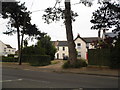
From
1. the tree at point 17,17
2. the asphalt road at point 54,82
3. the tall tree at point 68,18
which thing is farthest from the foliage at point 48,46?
the asphalt road at point 54,82

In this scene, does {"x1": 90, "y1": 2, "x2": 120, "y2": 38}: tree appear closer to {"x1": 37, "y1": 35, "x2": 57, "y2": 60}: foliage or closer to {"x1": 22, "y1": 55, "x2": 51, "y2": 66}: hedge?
{"x1": 22, "y1": 55, "x2": 51, "y2": 66}: hedge

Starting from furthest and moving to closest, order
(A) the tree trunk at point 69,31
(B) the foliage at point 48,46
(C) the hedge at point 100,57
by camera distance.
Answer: (B) the foliage at point 48,46 < (A) the tree trunk at point 69,31 < (C) the hedge at point 100,57

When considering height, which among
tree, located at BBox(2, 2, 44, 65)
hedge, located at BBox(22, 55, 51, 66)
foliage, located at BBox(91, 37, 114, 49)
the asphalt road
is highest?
tree, located at BBox(2, 2, 44, 65)

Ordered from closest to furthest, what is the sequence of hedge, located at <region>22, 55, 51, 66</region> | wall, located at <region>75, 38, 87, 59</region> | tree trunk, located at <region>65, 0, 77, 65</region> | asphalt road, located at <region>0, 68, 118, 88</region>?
1. asphalt road, located at <region>0, 68, 118, 88</region>
2. tree trunk, located at <region>65, 0, 77, 65</region>
3. hedge, located at <region>22, 55, 51, 66</region>
4. wall, located at <region>75, 38, 87, 59</region>

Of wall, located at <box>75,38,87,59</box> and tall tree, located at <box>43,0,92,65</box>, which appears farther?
wall, located at <box>75,38,87,59</box>

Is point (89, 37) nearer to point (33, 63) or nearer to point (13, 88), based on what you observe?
point (33, 63)

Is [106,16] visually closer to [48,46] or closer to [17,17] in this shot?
[17,17]

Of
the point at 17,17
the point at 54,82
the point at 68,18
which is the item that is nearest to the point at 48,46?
the point at 17,17

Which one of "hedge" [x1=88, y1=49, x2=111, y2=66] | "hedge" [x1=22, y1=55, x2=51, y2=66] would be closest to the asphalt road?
"hedge" [x1=88, y1=49, x2=111, y2=66]

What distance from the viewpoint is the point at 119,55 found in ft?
64.3

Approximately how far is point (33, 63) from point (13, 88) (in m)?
20.1

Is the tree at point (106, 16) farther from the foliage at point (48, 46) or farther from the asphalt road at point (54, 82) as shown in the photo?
the foliage at point (48, 46)

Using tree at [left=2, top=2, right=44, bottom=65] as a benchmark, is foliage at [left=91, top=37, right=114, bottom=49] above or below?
below

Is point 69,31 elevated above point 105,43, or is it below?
above
